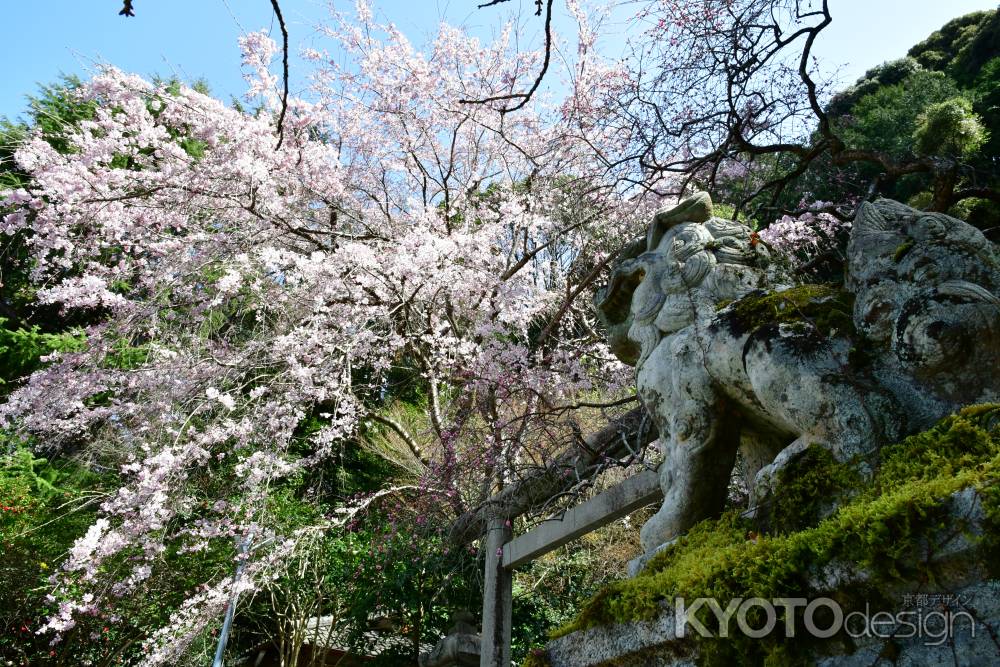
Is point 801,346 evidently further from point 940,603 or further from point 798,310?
point 940,603

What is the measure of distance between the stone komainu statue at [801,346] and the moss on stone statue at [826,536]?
0.39ft

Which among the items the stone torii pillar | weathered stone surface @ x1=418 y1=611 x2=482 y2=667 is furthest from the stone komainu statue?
weathered stone surface @ x1=418 y1=611 x2=482 y2=667

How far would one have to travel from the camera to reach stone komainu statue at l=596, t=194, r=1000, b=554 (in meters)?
1.83

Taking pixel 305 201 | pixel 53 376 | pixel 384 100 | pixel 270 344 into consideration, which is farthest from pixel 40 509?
pixel 384 100

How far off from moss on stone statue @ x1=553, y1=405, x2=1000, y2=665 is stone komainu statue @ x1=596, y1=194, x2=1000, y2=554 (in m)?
0.12

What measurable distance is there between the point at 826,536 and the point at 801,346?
66 cm

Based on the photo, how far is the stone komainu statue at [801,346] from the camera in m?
1.83

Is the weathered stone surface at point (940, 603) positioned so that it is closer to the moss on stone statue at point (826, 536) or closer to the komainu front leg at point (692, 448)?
the moss on stone statue at point (826, 536)

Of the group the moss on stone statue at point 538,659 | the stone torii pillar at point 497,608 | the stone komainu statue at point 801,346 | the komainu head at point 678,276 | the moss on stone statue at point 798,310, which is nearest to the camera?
the stone komainu statue at point 801,346

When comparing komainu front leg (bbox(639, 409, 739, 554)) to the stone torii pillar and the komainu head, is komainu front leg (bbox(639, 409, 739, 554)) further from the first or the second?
the stone torii pillar

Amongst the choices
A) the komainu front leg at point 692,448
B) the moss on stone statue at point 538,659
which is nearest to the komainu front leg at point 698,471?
the komainu front leg at point 692,448

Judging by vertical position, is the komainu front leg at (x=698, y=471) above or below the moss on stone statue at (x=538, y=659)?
above

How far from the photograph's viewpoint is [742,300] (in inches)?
90.4

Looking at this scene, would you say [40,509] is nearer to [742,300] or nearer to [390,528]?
[390,528]
